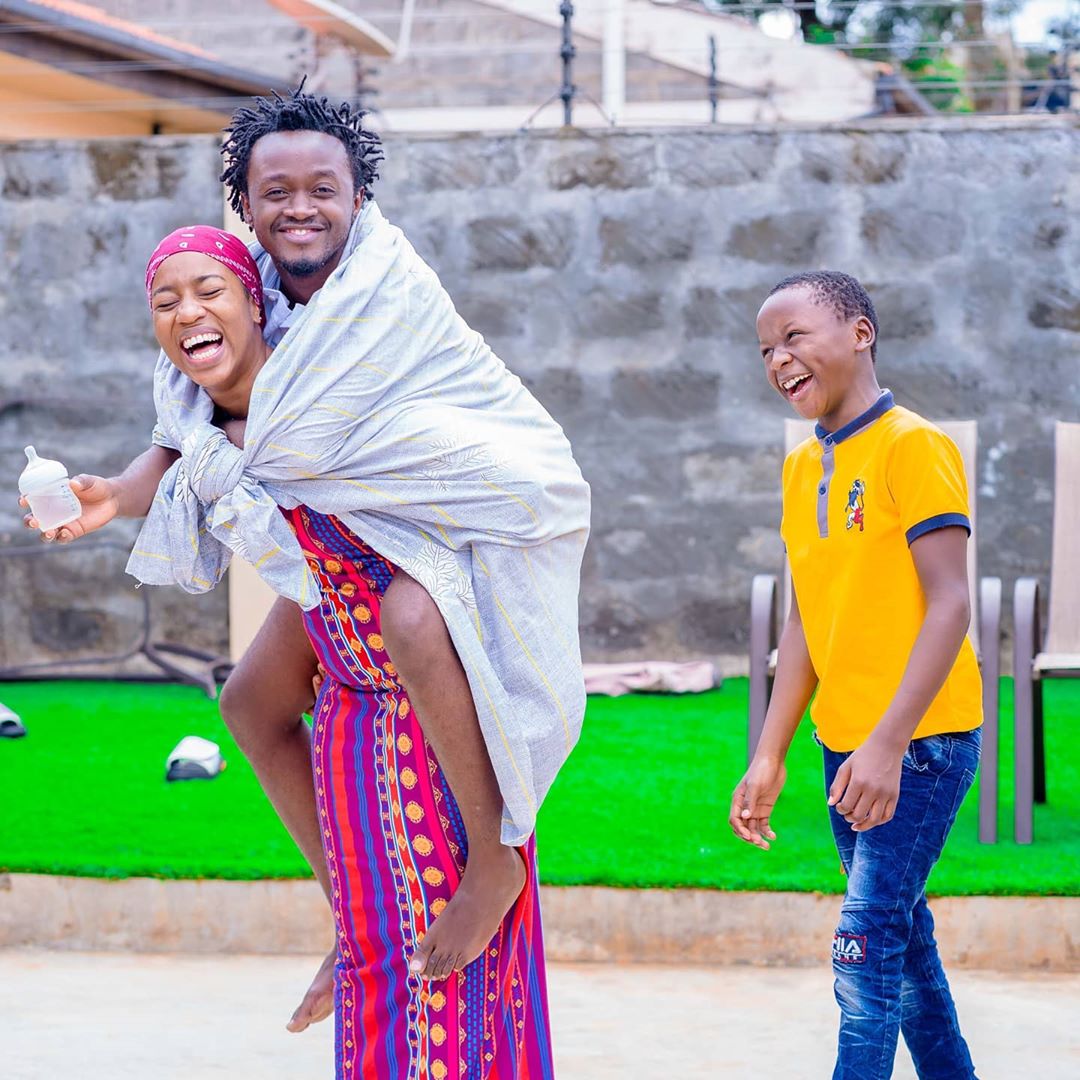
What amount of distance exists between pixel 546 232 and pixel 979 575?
2.34m

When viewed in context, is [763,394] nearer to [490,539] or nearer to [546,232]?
[546,232]

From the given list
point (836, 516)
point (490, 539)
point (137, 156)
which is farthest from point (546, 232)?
point (490, 539)

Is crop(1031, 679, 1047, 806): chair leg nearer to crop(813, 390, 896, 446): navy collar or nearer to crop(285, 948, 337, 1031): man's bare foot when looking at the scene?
crop(813, 390, 896, 446): navy collar

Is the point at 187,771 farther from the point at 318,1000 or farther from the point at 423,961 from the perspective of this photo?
the point at 423,961

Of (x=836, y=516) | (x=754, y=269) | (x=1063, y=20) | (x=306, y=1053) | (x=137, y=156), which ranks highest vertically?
(x=1063, y=20)

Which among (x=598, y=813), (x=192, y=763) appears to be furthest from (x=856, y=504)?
(x=192, y=763)

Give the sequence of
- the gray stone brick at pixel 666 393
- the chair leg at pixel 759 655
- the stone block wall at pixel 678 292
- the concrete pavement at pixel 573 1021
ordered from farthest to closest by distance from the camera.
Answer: the gray stone brick at pixel 666 393
the stone block wall at pixel 678 292
the chair leg at pixel 759 655
the concrete pavement at pixel 573 1021

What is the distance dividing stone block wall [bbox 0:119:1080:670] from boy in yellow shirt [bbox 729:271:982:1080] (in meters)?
4.03

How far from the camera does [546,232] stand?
671 centimetres

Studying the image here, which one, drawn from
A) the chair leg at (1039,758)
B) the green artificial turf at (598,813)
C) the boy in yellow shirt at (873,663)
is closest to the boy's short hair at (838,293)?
the boy in yellow shirt at (873,663)

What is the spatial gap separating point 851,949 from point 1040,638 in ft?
7.80

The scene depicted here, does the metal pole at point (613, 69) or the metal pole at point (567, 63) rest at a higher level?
the metal pole at point (613, 69)

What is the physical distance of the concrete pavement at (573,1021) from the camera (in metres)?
3.09

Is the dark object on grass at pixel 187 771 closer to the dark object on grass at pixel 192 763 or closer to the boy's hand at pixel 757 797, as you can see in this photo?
the dark object on grass at pixel 192 763
